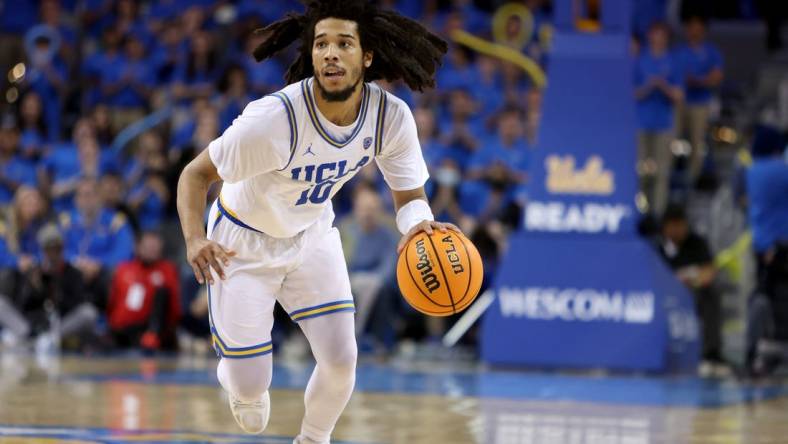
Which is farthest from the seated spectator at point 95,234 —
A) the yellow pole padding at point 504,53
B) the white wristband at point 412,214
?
the white wristband at point 412,214

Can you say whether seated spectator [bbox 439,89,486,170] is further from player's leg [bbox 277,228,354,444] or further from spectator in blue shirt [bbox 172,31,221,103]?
player's leg [bbox 277,228,354,444]

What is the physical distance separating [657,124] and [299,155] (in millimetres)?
8894

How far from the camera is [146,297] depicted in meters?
12.8

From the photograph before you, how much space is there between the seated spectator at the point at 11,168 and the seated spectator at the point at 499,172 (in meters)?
5.18

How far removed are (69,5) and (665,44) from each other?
9165mm

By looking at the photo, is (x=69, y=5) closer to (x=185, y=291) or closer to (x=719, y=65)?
(x=185, y=291)

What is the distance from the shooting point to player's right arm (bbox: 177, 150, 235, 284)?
5.21 meters

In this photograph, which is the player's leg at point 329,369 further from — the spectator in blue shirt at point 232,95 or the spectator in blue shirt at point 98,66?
the spectator in blue shirt at point 98,66

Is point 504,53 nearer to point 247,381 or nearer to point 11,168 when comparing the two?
point 11,168

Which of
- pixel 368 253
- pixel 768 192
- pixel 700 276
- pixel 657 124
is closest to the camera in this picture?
pixel 768 192

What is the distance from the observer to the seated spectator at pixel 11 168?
1462 centimetres

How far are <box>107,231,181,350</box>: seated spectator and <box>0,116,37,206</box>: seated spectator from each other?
8.07ft

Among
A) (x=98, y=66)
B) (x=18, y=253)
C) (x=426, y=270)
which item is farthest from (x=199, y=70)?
(x=426, y=270)

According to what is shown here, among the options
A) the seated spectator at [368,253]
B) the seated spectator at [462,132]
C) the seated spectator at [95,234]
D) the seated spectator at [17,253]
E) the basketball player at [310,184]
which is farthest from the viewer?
the seated spectator at [462,132]
